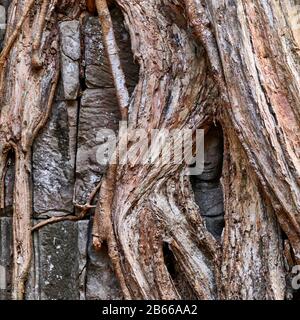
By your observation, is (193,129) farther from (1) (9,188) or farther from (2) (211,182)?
(1) (9,188)

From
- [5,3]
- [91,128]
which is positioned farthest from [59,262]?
[5,3]

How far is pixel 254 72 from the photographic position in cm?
208

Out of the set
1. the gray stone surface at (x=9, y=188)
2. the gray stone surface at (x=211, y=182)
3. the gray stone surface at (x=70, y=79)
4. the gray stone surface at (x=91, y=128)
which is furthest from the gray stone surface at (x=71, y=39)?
the gray stone surface at (x=211, y=182)

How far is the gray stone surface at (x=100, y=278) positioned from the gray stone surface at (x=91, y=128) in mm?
181

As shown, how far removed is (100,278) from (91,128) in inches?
18.9

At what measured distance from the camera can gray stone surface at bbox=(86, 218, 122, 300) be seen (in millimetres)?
2264

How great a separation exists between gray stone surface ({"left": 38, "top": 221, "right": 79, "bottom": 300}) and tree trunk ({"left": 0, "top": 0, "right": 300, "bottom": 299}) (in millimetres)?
53

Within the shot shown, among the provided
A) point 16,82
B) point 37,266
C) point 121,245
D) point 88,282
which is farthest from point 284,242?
point 16,82

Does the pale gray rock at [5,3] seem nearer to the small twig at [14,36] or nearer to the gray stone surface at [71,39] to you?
the small twig at [14,36]

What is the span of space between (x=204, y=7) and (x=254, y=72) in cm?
28

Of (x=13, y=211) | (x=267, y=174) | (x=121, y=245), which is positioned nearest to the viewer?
(x=267, y=174)

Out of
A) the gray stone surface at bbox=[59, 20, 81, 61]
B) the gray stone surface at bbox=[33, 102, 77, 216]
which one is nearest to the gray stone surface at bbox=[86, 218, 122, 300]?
the gray stone surface at bbox=[33, 102, 77, 216]

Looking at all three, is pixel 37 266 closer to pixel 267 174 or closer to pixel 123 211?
pixel 123 211

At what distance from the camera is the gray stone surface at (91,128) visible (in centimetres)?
232
